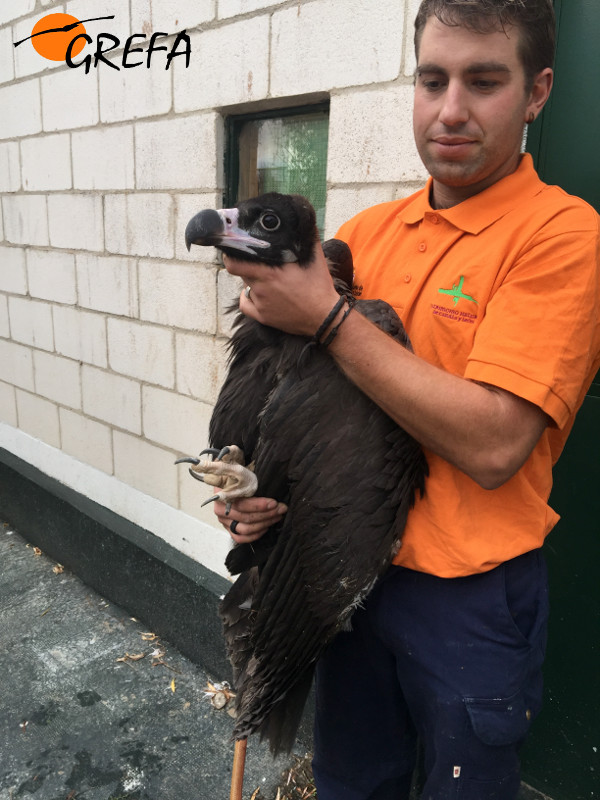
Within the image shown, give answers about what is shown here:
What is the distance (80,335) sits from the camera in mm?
3900

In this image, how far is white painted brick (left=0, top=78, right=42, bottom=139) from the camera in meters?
3.85

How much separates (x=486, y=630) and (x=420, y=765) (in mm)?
1383

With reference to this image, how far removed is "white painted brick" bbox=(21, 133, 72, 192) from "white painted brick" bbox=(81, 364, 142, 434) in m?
1.22

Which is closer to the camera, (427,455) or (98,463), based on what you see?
(427,455)

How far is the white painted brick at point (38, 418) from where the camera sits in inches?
170

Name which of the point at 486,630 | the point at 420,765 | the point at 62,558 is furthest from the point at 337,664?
the point at 62,558

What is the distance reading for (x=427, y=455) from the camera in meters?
1.40

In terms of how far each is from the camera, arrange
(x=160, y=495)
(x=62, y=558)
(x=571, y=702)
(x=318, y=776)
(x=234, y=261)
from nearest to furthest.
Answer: (x=234, y=261)
(x=318, y=776)
(x=571, y=702)
(x=160, y=495)
(x=62, y=558)

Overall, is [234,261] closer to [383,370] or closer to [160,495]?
[383,370]

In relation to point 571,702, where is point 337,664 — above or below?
above

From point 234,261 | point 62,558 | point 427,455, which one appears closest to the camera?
point 234,261

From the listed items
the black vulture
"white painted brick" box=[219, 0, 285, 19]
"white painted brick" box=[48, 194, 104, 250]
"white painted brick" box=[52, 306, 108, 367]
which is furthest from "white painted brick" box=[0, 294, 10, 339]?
the black vulture

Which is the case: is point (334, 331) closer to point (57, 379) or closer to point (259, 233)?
point (259, 233)

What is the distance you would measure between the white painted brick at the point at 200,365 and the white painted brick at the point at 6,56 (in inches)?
95.7
